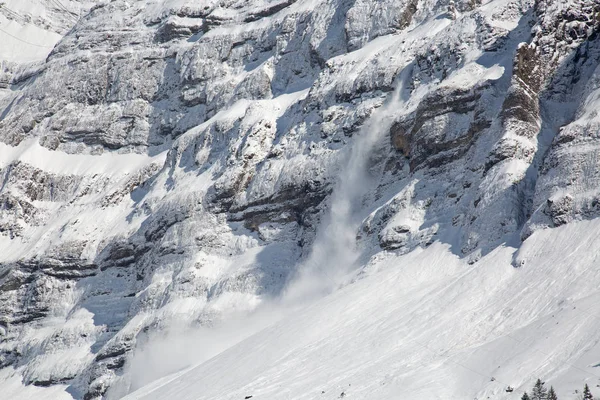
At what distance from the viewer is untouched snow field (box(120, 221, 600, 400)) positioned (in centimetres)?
8088

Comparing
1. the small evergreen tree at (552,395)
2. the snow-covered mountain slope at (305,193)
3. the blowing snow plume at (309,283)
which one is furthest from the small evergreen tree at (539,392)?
the blowing snow plume at (309,283)

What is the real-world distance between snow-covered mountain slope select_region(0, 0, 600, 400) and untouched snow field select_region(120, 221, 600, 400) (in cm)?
24

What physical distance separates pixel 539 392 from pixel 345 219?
50459 mm

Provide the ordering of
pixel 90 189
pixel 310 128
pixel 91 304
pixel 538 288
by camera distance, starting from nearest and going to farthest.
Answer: pixel 538 288 < pixel 310 128 < pixel 91 304 < pixel 90 189

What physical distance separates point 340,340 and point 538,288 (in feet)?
52.1

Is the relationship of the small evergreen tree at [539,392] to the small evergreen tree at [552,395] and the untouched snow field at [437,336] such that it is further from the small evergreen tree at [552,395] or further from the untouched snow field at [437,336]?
the untouched snow field at [437,336]

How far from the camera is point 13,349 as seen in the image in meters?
139

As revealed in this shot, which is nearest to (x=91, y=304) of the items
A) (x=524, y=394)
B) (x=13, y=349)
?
(x=13, y=349)

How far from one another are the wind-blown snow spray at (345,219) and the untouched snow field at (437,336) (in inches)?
275

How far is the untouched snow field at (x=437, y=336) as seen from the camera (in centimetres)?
8088

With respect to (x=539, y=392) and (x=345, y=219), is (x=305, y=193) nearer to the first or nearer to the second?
(x=345, y=219)

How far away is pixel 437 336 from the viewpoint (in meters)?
90.8

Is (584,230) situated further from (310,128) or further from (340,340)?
(310,128)

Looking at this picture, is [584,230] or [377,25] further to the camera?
[377,25]
